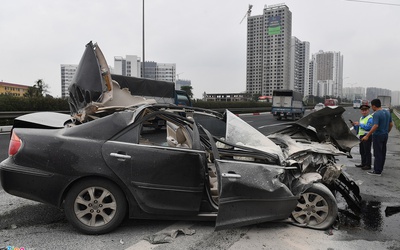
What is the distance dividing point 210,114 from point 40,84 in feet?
194

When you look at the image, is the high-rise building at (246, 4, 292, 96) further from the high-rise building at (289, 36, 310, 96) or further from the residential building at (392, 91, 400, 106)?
the residential building at (392, 91, 400, 106)

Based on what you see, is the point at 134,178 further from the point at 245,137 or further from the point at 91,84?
the point at 91,84

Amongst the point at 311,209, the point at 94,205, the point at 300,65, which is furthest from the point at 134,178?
the point at 300,65

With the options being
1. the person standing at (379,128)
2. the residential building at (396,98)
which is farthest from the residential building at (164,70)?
the residential building at (396,98)

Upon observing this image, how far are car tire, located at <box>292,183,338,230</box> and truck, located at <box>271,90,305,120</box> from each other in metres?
22.9

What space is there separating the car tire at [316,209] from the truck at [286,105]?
903 inches

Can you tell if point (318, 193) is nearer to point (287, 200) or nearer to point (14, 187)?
Result: point (287, 200)

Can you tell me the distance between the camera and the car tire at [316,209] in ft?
11.7

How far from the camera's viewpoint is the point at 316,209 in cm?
359

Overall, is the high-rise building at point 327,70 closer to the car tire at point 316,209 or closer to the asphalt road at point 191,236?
the asphalt road at point 191,236

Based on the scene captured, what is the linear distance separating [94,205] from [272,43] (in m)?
56.9

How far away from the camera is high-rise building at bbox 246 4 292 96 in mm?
53906

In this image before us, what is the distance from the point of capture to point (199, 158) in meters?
3.26

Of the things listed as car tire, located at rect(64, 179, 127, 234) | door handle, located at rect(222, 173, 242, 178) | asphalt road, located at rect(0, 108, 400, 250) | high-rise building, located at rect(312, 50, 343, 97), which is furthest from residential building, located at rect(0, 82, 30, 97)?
door handle, located at rect(222, 173, 242, 178)
